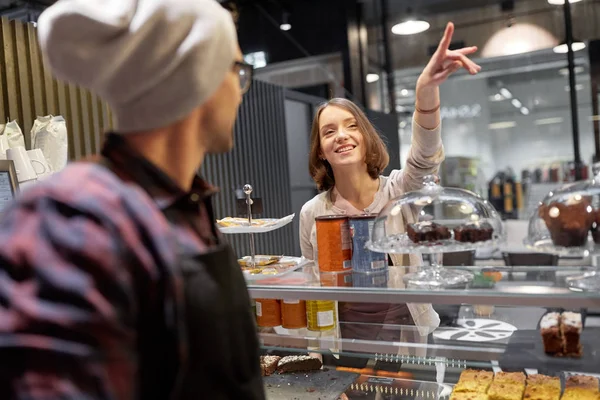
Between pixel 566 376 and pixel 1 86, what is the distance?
3.59 metres

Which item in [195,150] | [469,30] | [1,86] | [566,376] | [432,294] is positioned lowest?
[566,376]

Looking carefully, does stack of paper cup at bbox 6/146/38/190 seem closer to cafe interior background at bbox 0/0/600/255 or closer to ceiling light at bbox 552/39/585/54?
cafe interior background at bbox 0/0/600/255

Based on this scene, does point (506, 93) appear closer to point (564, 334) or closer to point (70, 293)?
point (564, 334)

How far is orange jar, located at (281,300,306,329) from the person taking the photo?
78.3 inches

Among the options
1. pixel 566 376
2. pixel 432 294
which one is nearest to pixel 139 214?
pixel 432 294

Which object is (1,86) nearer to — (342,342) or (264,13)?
(342,342)

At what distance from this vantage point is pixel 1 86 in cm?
365

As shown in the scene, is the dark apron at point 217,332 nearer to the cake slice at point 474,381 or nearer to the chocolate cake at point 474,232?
the chocolate cake at point 474,232

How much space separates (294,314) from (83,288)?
133 cm

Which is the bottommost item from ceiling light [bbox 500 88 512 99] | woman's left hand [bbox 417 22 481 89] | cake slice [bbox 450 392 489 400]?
cake slice [bbox 450 392 489 400]

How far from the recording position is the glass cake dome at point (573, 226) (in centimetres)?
147

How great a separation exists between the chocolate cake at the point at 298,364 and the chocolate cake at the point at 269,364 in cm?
2

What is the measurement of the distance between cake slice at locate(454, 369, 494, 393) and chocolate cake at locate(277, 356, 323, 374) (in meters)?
0.55

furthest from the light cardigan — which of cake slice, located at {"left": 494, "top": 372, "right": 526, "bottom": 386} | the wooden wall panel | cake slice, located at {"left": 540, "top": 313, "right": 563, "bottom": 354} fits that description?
the wooden wall panel
